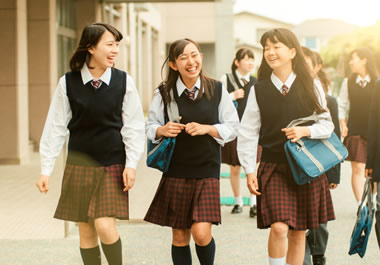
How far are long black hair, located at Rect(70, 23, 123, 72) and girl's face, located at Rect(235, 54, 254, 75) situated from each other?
343 cm

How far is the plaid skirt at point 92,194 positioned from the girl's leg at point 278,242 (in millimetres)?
1001

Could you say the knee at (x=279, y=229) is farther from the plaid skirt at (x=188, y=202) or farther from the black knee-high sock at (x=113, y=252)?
the black knee-high sock at (x=113, y=252)

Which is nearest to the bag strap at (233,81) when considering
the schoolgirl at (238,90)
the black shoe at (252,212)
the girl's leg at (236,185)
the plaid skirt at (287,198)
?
the schoolgirl at (238,90)

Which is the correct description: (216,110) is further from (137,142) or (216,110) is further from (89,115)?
(89,115)

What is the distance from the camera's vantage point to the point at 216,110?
4680 mm

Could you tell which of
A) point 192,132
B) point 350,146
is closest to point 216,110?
point 192,132

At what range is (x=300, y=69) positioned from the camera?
14.9ft

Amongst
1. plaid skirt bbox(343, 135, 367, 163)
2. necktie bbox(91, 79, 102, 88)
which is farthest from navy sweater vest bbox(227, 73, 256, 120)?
necktie bbox(91, 79, 102, 88)

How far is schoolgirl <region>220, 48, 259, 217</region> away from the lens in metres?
7.77

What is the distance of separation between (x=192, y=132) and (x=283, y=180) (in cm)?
70

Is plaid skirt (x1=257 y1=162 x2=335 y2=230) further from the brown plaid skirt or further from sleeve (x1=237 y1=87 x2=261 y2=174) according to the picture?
the brown plaid skirt

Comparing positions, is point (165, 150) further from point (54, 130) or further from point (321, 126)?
point (321, 126)

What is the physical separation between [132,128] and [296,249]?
4.59 feet

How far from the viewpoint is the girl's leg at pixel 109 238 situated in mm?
4371
